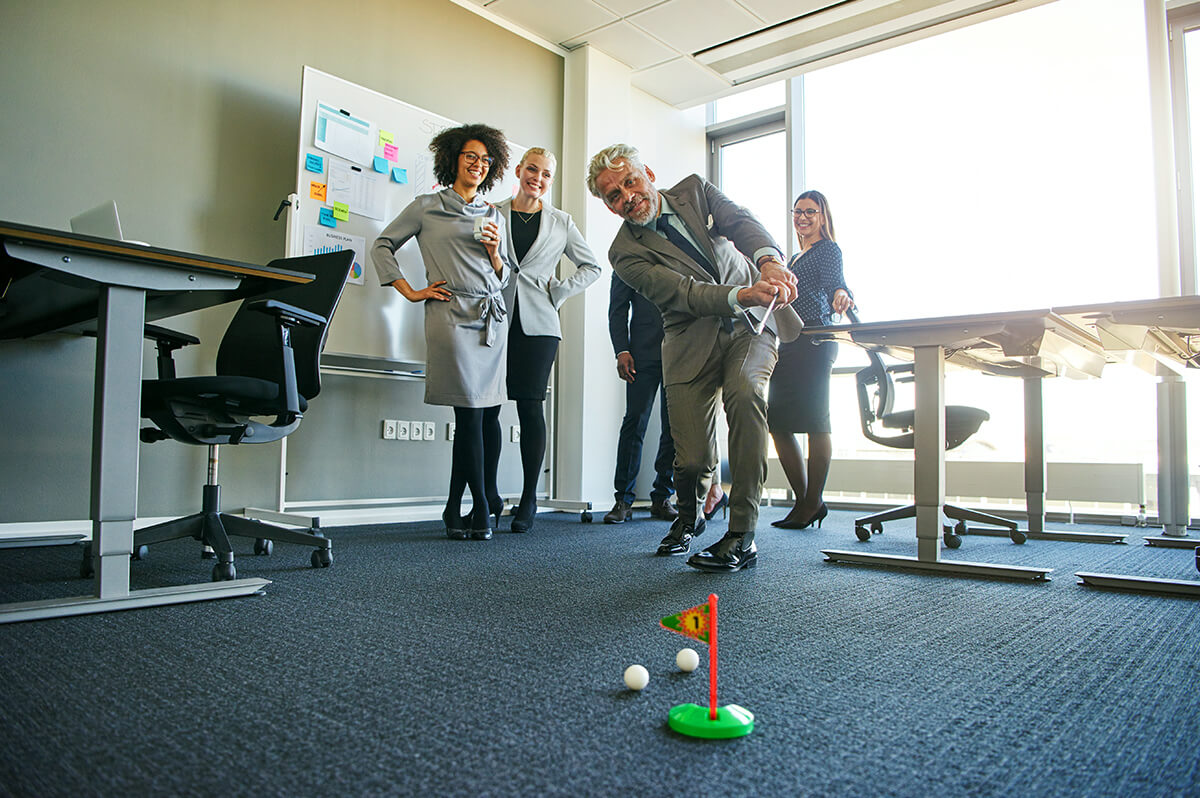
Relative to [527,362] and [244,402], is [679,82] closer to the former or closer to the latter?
[527,362]

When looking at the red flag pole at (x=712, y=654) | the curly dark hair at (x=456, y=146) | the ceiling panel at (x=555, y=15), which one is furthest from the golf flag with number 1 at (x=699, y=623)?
the ceiling panel at (x=555, y=15)

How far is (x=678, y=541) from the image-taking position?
228cm

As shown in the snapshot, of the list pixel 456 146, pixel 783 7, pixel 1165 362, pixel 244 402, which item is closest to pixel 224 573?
pixel 244 402

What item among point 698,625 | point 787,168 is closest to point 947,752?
point 698,625

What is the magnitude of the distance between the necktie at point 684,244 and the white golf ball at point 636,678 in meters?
1.33

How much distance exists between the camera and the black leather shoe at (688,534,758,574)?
1.92 metres

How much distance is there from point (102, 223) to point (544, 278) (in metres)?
1.55

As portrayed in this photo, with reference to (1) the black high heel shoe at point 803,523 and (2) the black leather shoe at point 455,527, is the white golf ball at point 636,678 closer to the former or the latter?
(2) the black leather shoe at point 455,527

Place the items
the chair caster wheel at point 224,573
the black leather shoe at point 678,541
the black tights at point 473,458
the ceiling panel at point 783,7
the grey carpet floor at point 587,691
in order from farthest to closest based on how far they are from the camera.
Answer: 1. the ceiling panel at point 783,7
2. the black tights at point 473,458
3. the black leather shoe at point 678,541
4. the chair caster wheel at point 224,573
5. the grey carpet floor at point 587,691

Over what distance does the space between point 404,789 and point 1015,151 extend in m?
4.36

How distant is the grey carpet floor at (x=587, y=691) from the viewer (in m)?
0.73

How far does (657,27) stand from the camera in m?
3.98

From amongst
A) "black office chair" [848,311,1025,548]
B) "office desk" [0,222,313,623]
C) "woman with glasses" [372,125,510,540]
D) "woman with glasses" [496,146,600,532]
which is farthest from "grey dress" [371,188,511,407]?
"black office chair" [848,311,1025,548]

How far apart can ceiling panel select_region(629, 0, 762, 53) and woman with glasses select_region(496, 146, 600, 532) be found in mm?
1356
